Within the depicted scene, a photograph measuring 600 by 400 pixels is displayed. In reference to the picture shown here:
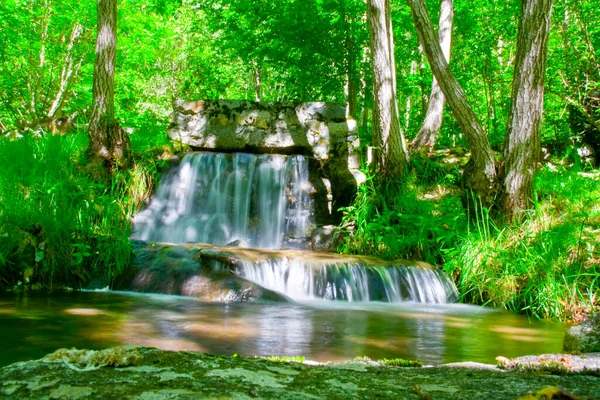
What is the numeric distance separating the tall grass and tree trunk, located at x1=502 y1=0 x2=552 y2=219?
4983mm

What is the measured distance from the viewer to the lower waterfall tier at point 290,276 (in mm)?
6348

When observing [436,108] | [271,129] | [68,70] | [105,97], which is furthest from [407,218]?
[68,70]

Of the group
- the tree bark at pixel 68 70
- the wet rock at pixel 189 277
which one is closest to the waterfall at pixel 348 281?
the wet rock at pixel 189 277

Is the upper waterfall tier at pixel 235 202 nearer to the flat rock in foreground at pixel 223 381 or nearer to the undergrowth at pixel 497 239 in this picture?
the undergrowth at pixel 497 239

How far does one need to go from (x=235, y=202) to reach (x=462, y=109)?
15.0 feet

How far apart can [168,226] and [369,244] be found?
11.7ft

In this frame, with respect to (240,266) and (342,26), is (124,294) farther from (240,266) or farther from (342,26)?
(342,26)

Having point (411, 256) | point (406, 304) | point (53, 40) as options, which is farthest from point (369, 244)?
point (53, 40)

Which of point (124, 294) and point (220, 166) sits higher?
point (220, 166)

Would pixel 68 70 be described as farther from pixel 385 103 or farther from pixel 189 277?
pixel 189 277

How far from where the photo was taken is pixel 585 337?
9.32 feet

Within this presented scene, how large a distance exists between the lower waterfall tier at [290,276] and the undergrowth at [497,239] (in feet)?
1.68

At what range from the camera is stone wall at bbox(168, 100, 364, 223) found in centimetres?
1070

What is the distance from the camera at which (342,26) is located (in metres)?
12.0
